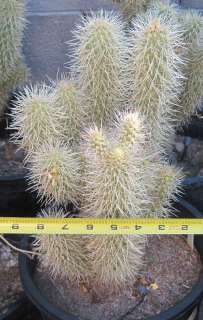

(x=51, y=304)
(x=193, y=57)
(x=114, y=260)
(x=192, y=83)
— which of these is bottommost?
(x=51, y=304)

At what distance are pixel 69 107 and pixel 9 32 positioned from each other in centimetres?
91

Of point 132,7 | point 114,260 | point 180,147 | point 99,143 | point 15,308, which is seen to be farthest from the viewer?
point 180,147

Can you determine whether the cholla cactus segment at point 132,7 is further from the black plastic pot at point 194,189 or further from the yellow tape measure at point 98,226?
the yellow tape measure at point 98,226

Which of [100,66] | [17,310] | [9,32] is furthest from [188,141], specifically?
[17,310]

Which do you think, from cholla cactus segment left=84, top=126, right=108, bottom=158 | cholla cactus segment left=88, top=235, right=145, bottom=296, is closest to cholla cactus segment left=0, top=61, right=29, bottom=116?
cholla cactus segment left=88, top=235, right=145, bottom=296

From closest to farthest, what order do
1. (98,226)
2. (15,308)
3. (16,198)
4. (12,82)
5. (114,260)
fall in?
(98,226) → (114,260) → (15,308) → (16,198) → (12,82)

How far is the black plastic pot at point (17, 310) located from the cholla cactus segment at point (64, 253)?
10.9 inches

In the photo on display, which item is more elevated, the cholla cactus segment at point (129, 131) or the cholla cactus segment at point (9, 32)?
the cholla cactus segment at point (9, 32)

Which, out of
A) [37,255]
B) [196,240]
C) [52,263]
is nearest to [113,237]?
[52,263]

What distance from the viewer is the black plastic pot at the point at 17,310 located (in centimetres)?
201

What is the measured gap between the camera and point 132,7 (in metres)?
2.42

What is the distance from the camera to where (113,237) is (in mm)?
1665

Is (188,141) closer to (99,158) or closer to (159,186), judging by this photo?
(159,186)

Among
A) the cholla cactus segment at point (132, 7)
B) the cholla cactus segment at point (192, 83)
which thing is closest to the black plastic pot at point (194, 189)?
the cholla cactus segment at point (192, 83)
